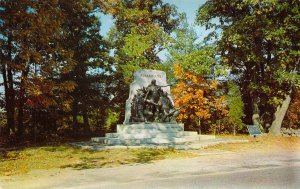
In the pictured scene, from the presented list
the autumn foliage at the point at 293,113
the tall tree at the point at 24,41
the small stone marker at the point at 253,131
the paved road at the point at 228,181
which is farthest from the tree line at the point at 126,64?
the paved road at the point at 228,181

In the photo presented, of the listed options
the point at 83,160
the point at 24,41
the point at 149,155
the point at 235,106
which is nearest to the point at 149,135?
the point at 149,155

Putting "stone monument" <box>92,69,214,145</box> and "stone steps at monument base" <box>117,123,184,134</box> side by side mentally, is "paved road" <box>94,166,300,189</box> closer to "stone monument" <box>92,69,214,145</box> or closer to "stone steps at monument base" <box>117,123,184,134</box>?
"stone monument" <box>92,69,214,145</box>

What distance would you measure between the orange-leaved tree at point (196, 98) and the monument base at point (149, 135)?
379 inches

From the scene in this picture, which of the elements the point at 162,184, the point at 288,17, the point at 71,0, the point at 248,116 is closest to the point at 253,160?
the point at 162,184

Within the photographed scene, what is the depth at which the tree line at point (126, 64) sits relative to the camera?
67.6 ft

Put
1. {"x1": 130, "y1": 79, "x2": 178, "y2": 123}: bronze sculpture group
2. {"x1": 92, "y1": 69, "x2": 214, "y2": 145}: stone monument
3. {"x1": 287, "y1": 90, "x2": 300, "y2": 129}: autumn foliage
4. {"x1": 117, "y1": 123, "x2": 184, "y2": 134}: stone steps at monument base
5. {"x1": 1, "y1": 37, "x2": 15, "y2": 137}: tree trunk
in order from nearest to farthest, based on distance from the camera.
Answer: {"x1": 92, "y1": 69, "x2": 214, "y2": 145}: stone monument → {"x1": 117, "y1": 123, "x2": 184, "y2": 134}: stone steps at monument base → {"x1": 130, "y1": 79, "x2": 178, "y2": 123}: bronze sculpture group → {"x1": 1, "y1": 37, "x2": 15, "y2": 137}: tree trunk → {"x1": 287, "y1": 90, "x2": 300, "y2": 129}: autumn foliage

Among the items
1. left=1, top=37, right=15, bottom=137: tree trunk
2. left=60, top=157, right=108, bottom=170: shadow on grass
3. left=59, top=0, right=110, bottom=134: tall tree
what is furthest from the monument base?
left=59, top=0, right=110, bottom=134: tall tree

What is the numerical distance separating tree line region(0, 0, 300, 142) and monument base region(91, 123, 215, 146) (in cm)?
469

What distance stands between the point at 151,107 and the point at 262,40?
9397mm

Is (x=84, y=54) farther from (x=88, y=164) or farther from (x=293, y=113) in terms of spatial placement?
(x=293, y=113)

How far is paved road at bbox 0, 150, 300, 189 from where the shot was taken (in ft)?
24.9

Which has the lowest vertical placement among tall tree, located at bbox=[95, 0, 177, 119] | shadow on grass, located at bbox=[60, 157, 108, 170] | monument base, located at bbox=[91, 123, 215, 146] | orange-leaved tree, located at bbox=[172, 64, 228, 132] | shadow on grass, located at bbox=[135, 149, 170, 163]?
shadow on grass, located at bbox=[60, 157, 108, 170]

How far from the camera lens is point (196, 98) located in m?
29.4

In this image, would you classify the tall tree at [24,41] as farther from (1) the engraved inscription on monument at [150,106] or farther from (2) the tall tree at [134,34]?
(2) the tall tree at [134,34]
